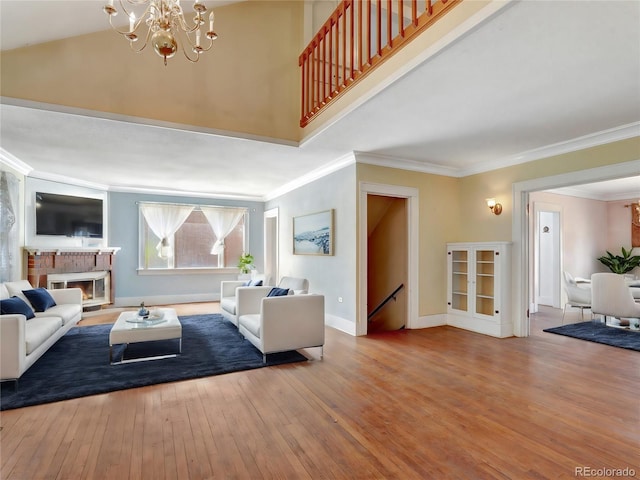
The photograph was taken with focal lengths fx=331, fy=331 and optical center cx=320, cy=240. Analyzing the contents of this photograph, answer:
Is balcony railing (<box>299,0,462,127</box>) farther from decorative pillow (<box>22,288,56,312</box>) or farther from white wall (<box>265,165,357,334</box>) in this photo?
decorative pillow (<box>22,288,56,312</box>)

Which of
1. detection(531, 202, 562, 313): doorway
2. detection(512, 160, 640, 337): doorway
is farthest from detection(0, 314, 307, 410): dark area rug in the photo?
detection(531, 202, 562, 313): doorway

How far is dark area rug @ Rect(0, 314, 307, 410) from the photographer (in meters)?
2.89

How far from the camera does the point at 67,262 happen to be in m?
6.06

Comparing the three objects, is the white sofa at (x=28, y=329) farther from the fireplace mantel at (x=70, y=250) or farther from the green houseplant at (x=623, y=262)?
the green houseplant at (x=623, y=262)

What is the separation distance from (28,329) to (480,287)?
578cm

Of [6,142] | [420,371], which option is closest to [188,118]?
[6,142]

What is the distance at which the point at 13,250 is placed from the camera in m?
5.04

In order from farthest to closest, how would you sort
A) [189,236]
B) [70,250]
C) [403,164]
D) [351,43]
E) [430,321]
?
[189,236]
[70,250]
[430,321]
[403,164]
[351,43]

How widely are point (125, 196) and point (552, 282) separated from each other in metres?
9.51

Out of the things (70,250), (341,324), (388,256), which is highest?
(70,250)

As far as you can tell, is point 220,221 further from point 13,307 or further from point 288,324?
point 288,324

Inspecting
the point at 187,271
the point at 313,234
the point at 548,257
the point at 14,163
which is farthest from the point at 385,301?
the point at 14,163

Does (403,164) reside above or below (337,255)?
above

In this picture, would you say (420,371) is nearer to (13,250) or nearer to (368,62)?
(368,62)
